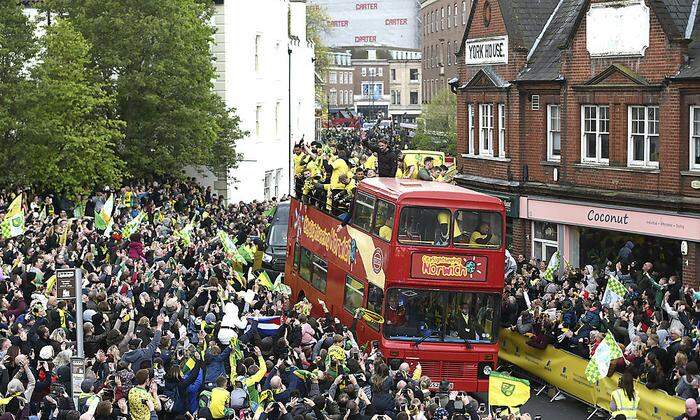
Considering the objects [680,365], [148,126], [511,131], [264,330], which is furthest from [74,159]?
[680,365]

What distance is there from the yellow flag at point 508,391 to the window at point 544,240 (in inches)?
652

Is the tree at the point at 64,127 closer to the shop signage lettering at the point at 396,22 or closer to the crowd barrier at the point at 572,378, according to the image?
the crowd barrier at the point at 572,378

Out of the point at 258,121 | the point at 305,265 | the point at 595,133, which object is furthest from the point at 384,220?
the point at 258,121

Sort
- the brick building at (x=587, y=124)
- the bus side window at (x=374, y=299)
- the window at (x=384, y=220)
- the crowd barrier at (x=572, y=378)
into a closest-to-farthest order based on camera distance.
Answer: the crowd barrier at (x=572, y=378), the window at (x=384, y=220), the bus side window at (x=374, y=299), the brick building at (x=587, y=124)

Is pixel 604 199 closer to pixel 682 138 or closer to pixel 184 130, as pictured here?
pixel 682 138

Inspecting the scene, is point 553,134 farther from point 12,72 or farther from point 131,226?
point 12,72

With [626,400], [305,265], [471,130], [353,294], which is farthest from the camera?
[471,130]

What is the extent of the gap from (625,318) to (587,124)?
1138 centimetres

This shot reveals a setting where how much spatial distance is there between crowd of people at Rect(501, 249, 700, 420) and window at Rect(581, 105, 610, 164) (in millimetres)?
3304

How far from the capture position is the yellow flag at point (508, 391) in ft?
57.4

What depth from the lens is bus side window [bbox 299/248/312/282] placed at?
27469 millimetres

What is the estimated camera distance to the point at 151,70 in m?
41.2

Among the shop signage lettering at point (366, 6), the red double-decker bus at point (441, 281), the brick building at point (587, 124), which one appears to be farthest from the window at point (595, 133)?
the shop signage lettering at point (366, 6)

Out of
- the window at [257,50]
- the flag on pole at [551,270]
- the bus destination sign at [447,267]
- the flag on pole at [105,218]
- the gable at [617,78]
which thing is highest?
the window at [257,50]
